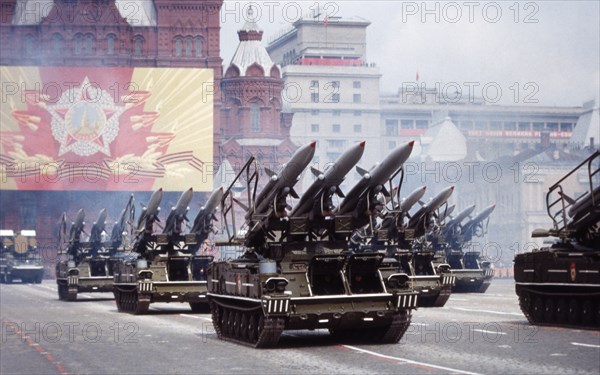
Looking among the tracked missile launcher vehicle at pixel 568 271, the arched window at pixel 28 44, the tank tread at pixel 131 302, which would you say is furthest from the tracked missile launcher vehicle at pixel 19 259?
the tracked missile launcher vehicle at pixel 568 271

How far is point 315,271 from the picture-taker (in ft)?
88.7

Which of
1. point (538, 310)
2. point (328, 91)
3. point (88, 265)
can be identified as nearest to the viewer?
point (538, 310)

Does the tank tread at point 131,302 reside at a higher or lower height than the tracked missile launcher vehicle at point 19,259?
lower

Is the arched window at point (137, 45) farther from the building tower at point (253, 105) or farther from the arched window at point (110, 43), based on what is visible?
the building tower at point (253, 105)

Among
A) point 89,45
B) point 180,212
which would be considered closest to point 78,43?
point 89,45

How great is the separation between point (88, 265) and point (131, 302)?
12.5m

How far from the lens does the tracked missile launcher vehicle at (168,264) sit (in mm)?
40156

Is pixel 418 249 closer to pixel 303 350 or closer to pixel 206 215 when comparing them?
pixel 206 215

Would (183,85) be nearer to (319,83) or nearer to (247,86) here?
(247,86)

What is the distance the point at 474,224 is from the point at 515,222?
31.4 m

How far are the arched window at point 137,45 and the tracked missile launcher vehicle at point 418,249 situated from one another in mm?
73879

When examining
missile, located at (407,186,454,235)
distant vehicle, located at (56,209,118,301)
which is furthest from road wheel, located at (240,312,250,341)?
distant vehicle, located at (56,209,118,301)

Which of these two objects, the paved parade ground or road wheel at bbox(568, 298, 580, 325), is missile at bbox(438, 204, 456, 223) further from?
road wheel at bbox(568, 298, 580, 325)

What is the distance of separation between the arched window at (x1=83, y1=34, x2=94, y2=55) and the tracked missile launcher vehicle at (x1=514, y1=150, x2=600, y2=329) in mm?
86644
